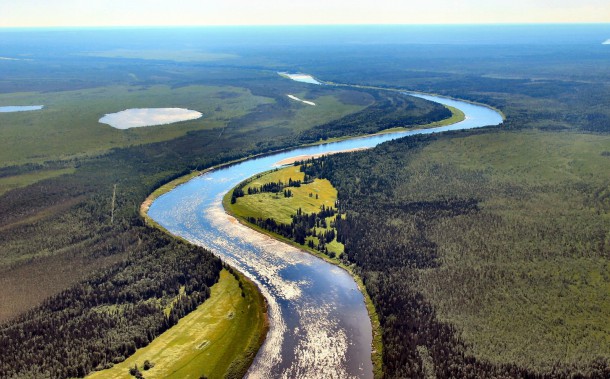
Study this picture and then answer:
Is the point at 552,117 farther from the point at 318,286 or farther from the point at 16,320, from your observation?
the point at 16,320

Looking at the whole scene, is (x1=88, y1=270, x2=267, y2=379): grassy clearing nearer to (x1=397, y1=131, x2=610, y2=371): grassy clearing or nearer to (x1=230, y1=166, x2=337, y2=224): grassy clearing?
(x1=397, y1=131, x2=610, y2=371): grassy clearing

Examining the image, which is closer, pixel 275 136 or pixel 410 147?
pixel 410 147

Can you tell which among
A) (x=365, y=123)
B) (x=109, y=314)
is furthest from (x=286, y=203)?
(x=365, y=123)

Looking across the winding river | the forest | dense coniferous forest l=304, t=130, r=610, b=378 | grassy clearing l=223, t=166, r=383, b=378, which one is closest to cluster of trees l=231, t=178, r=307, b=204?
grassy clearing l=223, t=166, r=383, b=378

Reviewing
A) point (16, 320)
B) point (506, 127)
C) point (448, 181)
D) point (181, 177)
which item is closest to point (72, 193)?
point (181, 177)

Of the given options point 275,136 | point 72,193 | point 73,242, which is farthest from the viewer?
point 275,136

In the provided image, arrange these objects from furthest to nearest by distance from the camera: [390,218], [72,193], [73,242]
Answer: [72,193], [390,218], [73,242]
